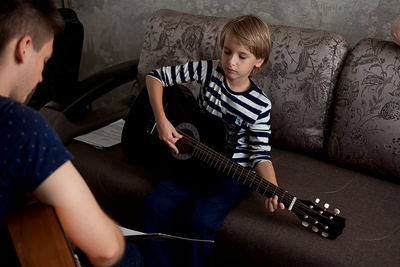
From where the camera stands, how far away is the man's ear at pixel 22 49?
758mm

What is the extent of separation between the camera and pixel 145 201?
1.58 metres

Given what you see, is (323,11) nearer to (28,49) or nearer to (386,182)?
(386,182)

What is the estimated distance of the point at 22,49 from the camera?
0.76 metres

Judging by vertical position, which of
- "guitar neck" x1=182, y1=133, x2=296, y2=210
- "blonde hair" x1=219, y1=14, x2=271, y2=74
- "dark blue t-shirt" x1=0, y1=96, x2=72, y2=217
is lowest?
"guitar neck" x1=182, y1=133, x2=296, y2=210

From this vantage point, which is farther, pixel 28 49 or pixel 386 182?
pixel 386 182

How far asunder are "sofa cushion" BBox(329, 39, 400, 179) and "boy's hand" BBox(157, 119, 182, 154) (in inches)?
27.1

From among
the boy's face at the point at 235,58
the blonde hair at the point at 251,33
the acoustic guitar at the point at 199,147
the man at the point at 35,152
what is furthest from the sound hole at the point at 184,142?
the man at the point at 35,152

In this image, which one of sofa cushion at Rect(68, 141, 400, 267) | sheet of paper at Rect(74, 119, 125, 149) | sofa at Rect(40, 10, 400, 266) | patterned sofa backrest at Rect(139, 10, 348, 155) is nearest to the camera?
sofa cushion at Rect(68, 141, 400, 267)

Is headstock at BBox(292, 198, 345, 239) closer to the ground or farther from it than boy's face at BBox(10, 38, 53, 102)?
closer to the ground

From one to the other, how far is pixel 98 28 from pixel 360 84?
1822 millimetres

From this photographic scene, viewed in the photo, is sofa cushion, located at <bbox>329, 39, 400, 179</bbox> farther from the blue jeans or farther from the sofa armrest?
the sofa armrest

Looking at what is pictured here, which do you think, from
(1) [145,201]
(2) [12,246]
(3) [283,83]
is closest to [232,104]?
(3) [283,83]

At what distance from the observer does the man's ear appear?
76 centimetres

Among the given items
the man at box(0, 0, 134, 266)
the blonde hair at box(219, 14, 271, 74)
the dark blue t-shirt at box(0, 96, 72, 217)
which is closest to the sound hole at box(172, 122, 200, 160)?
the blonde hair at box(219, 14, 271, 74)
